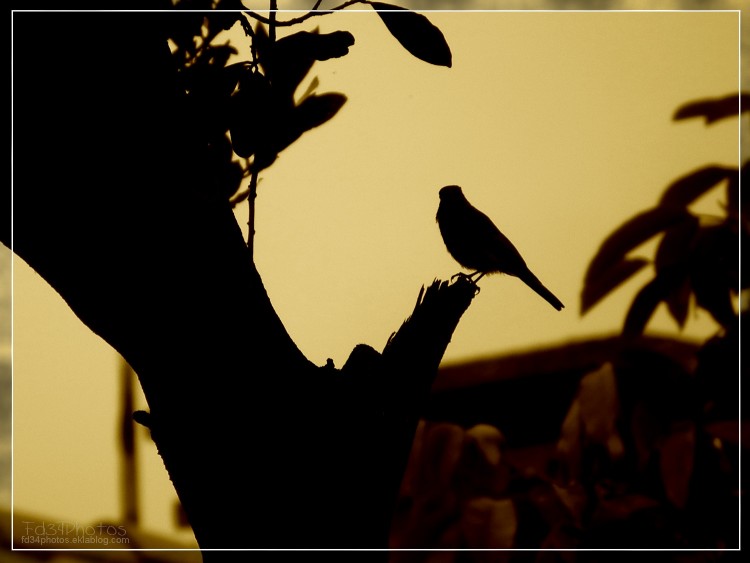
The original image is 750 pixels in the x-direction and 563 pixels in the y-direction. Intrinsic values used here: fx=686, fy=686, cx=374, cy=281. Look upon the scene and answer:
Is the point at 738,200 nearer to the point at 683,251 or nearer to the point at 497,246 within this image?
the point at 683,251

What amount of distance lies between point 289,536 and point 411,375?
189 millimetres

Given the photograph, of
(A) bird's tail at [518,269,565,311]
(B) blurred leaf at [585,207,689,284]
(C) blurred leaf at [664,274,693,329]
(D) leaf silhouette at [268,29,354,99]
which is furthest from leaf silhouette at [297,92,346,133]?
(A) bird's tail at [518,269,565,311]

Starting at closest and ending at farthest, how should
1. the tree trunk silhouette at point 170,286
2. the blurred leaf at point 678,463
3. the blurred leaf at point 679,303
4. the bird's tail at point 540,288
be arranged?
1. the tree trunk silhouette at point 170,286
2. the blurred leaf at point 678,463
3. the blurred leaf at point 679,303
4. the bird's tail at point 540,288

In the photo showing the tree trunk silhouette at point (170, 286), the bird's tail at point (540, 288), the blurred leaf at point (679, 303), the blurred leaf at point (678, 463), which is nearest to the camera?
the tree trunk silhouette at point (170, 286)

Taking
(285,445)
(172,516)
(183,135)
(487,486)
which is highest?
(183,135)

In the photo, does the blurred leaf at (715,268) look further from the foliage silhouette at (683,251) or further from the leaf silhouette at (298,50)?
the leaf silhouette at (298,50)

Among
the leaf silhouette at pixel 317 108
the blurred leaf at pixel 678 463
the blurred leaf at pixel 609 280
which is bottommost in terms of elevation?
the blurred leaf at pixel 678 463

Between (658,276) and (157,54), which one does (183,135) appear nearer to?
(157,54)

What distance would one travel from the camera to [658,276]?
0.85 m

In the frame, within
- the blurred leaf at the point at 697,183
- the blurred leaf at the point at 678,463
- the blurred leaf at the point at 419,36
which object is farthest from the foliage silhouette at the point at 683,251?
the blurred leaf at the point at 419,36

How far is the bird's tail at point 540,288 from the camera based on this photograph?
1236 millimetres

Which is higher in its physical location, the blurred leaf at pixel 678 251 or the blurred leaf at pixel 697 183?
the blurred leaf at pixel 697 183

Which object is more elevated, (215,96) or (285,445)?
(215,96)

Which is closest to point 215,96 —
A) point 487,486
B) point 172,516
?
point 487,486
